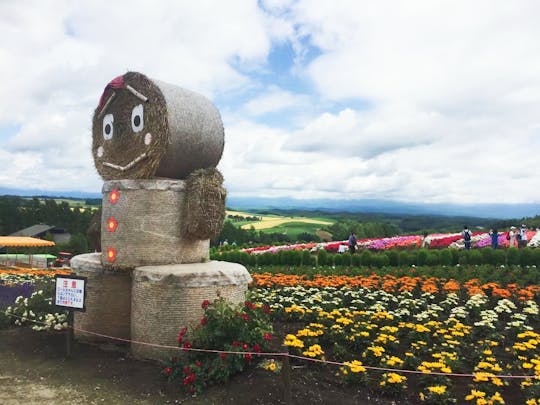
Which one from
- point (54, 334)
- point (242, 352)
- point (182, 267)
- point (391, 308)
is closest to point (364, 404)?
point (242, 352)

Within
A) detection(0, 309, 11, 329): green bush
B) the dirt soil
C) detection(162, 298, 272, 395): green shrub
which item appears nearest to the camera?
the dirt soil

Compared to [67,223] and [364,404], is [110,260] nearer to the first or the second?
[364,404]

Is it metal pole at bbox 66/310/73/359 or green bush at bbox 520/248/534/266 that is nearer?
metal pole at bbox 66/310/73/359

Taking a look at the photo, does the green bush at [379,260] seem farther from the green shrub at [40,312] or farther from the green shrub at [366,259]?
the green shrub at [40,312]

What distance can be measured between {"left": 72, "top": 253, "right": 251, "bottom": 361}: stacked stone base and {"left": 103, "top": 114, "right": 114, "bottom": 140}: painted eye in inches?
103

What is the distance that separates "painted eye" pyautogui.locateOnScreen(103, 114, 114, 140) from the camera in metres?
8.88

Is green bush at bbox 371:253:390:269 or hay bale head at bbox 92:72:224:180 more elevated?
hay bale head at bbox 92:72:224:180

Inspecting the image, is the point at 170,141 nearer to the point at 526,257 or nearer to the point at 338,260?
the point at 338,260

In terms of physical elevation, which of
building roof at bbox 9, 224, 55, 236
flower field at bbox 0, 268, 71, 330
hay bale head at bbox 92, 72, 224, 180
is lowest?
building roof at bbox 9, 224, 55, 236

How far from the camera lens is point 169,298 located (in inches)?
287

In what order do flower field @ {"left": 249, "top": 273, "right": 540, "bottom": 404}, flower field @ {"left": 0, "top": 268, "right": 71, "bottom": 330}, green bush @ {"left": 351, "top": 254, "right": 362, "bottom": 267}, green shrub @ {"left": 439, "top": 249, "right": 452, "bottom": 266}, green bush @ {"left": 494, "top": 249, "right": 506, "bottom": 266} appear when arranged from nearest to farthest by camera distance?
flower field @ {"left": 249, "top": 273, "right": 540, "bottom": 404} < flower field @ {"left": 0, "top": 268, "right": 71, "bottom": 330} < green bush @ {"left": 494, "top": 249, "right": 506, "bottom": 266} < green shrub @ {"left": 439, "top": 249, "right": 452, "bottom": 266} < green bush @ {"left": 351, "top": 254, "right": 362, "bottom": 267}

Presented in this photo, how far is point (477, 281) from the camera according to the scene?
11.9 m

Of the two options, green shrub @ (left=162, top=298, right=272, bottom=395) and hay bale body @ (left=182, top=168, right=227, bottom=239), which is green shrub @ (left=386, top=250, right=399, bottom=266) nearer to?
hay bale body @ (left=182, top=168, right=227, bottom=239)

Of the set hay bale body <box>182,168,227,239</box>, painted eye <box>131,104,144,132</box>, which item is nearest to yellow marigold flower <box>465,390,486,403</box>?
hay bale body <box>182,168,227,239</box>
